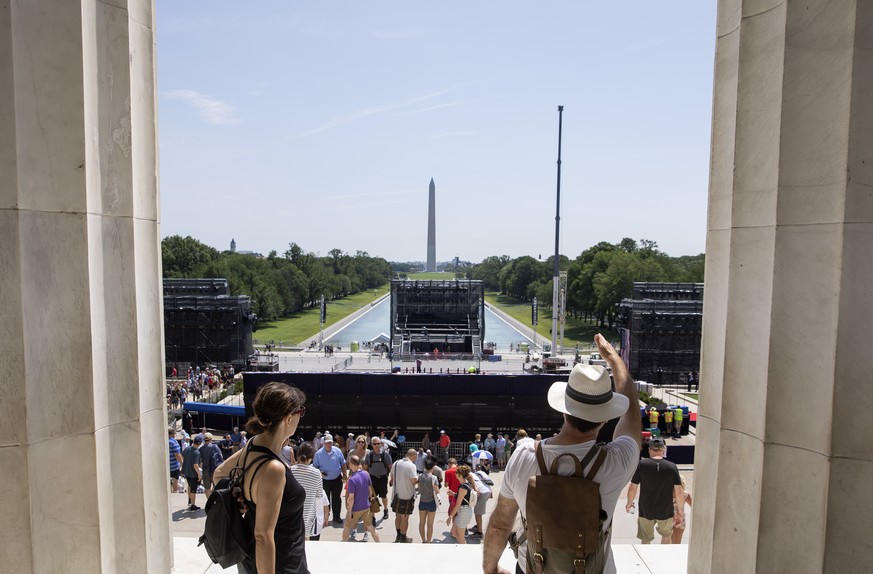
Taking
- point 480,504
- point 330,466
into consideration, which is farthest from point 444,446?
point 330,466

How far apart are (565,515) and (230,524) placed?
149cm

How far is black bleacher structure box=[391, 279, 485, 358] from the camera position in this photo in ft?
147

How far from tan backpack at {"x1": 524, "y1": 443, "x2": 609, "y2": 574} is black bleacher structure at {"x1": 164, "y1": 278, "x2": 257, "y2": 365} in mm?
41086

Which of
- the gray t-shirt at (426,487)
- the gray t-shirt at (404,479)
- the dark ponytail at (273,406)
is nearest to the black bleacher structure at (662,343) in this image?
the gray t-shirt at (426,487)

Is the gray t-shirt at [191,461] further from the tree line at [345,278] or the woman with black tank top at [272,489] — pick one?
the tree line at [345,278]

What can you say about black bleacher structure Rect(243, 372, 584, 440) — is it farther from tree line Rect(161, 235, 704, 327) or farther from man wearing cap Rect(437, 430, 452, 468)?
tree line Rect(161, 235, 704, 327)

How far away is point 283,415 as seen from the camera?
10.1ft

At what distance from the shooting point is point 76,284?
3.28 m

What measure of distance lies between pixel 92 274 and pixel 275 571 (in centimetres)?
169

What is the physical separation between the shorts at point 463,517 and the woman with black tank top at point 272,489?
5.99m

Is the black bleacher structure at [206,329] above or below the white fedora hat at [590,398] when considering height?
below

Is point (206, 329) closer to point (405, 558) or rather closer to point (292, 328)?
point (292, 328)

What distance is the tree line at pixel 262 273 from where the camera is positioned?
255 ft

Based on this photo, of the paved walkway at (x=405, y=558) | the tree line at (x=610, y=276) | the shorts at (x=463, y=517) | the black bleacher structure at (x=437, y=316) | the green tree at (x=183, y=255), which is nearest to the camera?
the paved walkway at (x=405, y=558)
